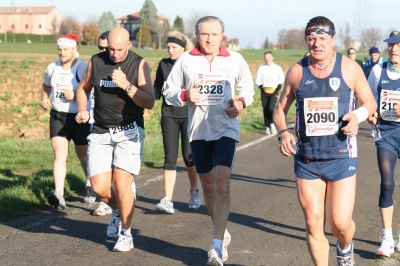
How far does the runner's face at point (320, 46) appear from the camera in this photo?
5297 millimetres

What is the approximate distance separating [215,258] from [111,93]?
2.04 metres

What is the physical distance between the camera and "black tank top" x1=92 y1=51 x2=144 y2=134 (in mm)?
6949

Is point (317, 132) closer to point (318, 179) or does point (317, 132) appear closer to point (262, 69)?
point (318, 179)

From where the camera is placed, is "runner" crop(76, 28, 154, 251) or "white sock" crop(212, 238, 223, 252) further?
"runner" crop(76, 28, 154, 251)

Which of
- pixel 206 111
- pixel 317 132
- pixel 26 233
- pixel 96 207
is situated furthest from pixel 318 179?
pixel 96 207

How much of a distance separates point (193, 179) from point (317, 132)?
12.5 feet

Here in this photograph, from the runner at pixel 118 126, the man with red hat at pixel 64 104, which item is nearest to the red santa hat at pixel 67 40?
the man with red hat at pixel 64 104

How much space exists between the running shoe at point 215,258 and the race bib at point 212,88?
4.69 feet

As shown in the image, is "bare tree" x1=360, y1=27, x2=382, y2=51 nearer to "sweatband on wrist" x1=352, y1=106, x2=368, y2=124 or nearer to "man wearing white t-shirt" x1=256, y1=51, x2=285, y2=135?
"man wearing white t-shirt" x1=256, y1=51, x2=285, y2=135

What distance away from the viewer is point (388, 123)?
23.2 ft

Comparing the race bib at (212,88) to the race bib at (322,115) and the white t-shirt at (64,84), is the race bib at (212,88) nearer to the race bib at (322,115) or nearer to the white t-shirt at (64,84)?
the race bib at (322,115)

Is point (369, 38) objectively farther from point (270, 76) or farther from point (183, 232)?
point (183, 232)

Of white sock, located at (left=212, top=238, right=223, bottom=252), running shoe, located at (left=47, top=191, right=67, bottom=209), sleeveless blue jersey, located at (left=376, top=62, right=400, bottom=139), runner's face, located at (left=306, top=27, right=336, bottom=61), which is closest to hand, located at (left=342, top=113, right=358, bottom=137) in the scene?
runner's face, located at (left=306, top=27, right=336, bottom=61)

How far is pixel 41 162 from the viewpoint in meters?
12.4
